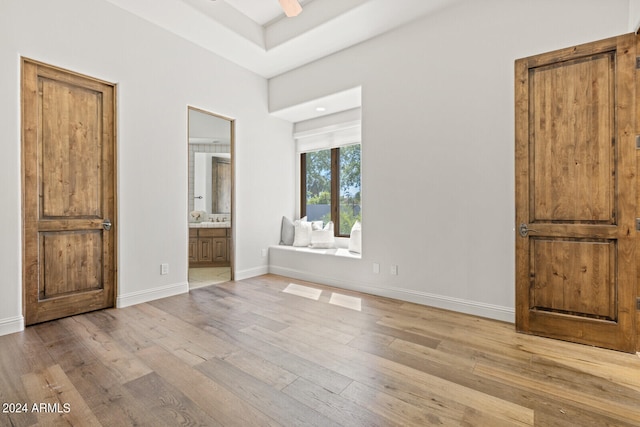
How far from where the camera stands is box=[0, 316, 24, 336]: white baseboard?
2.54 metres

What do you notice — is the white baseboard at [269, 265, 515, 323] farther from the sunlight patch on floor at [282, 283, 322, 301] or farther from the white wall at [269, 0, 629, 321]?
the sunlight patch on floor at [282, 283, 322, 301]

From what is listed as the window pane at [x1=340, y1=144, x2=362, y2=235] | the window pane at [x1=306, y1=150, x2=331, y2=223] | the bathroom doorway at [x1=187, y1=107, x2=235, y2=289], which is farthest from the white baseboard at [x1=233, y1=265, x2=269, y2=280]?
the window pane at [x1=340, y1=144, x2=362, y2=235]

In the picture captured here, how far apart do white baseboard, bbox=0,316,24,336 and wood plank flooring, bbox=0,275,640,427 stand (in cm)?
10

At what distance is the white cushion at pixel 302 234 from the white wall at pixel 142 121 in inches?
22.5

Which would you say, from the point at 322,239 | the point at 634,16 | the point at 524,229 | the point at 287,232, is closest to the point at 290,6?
the point at 634,16

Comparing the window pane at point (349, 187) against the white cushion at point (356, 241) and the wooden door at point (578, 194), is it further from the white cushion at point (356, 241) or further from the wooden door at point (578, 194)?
the wooden door at point (578, 194)

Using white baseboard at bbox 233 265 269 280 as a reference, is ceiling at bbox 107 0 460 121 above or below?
above

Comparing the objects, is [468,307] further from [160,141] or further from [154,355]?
[160,141]

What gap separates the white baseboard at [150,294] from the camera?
3.30 metres

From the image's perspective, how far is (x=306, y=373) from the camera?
6.50 feet

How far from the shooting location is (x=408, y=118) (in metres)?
3.45

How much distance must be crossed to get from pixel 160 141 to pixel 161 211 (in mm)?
835

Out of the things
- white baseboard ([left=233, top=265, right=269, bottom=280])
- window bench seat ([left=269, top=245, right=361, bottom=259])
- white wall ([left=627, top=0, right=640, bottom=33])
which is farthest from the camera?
white baseboard ([left=233, top=265, right=269, bottom=280])

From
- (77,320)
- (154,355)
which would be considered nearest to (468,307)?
(154,355)
